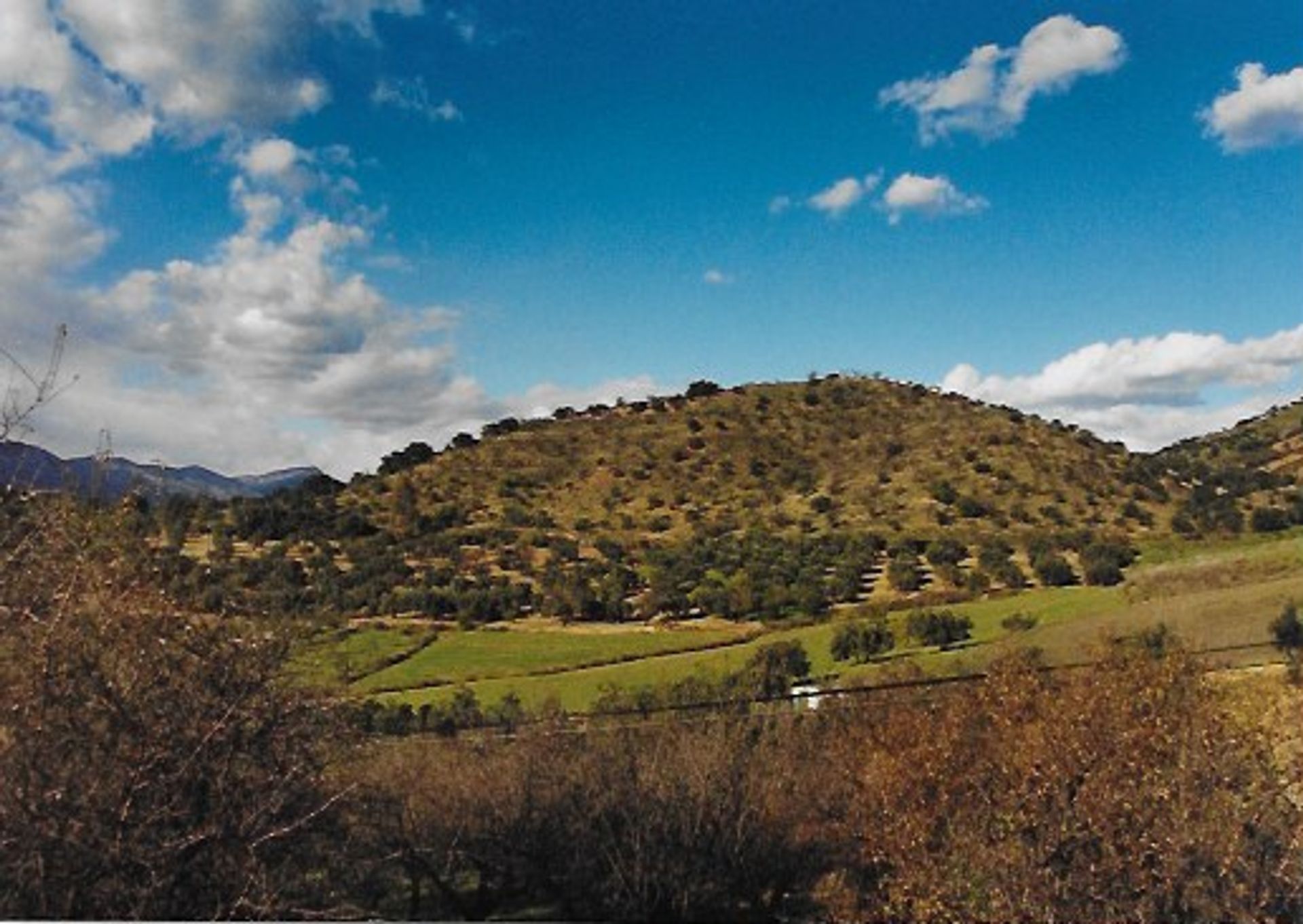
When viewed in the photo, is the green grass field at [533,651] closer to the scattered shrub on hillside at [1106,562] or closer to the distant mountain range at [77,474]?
the scattered shrub on hillside at [1106,562]

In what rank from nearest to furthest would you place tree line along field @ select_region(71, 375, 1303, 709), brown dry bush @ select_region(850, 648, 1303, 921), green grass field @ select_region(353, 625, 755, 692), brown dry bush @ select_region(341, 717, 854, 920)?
1. brown dry bush @ select_region(850, 648, 1303, 921)
2. brown dry bush @ select_region(341, 717, 854, 920)
3. tree line along field @ select_region(71, 375, 1303, 709)
4. green grass field @ select_region(353, 625, 755, 692)

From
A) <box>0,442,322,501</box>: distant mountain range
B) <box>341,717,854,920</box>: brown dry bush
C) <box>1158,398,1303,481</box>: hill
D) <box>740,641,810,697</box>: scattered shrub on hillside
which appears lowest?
<box>341,717,854,920</box>: brown dry bush

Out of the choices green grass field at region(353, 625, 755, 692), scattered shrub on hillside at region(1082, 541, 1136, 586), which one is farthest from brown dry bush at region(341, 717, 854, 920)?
scattered shrub on hillside at region(1082, 541, 1136, 586)

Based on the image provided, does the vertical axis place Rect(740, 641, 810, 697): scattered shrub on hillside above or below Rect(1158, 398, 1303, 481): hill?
below

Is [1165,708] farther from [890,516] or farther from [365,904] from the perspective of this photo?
[890,516]

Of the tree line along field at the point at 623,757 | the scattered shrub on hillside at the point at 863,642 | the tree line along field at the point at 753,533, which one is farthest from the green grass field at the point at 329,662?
the scattered shrub on hillside at the point at 863,642

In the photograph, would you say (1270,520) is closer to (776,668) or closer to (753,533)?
(753,533)

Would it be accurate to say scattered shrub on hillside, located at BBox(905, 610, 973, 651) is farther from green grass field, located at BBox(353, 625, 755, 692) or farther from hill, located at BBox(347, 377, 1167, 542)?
hill, located at BBox(347, 377, 1167, 542)

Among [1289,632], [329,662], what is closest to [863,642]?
[1289,632]

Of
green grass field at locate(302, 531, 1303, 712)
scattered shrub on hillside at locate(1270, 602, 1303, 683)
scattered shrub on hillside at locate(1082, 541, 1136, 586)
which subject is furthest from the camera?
scattered shrub on hillside at locate(1082, 541, 1136, 586)

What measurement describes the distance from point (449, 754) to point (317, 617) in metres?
9.25

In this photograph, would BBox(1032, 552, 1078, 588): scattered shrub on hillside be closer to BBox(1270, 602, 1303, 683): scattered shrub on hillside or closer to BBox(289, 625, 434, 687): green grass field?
BBox(1270, 602, 1303, 683): scattered shrub on hillside

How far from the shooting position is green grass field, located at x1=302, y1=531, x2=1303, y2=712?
23.7 metres

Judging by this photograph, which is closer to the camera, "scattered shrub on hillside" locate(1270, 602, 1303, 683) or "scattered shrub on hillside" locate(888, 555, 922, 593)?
"scattered shrub on hillside" locate(1270, 602, 1303, 683)
